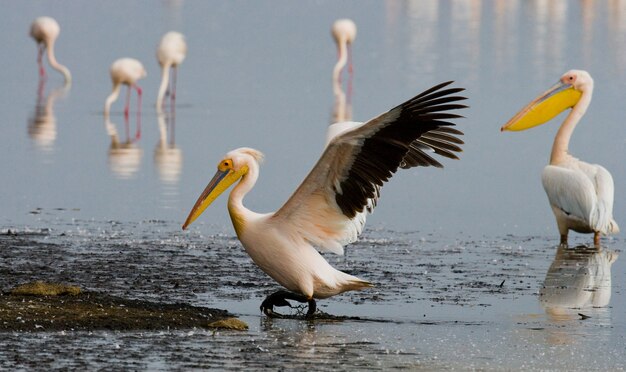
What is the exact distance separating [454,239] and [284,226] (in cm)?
316

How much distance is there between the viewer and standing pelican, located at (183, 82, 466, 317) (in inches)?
267

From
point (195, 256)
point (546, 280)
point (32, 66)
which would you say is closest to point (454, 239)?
point (546, 280)

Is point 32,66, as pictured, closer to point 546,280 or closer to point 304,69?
point 304,69

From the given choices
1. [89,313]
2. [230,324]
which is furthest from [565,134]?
[89,313]

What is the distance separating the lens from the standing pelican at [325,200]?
22.3 feet

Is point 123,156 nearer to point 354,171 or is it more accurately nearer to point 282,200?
point 282,200

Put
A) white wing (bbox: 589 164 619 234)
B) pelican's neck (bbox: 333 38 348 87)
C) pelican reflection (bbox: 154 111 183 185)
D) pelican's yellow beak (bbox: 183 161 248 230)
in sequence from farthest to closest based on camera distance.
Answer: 1. pelican's neck (bbox: 333 38 348 87)
2. pelican reflection (bbox: 154 111 183 185)
3. white wing (bbox: 589 164 619 234)
4. pelican's yellow beak (bbox: 183 161 248 230)

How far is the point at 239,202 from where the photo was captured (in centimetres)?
723

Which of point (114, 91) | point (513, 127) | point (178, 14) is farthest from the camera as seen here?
point (178, 14)

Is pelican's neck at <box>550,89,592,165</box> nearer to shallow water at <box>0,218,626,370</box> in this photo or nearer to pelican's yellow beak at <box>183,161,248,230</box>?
shallow water at <box>0,218,626,370</box>

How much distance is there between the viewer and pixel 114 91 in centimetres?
1861

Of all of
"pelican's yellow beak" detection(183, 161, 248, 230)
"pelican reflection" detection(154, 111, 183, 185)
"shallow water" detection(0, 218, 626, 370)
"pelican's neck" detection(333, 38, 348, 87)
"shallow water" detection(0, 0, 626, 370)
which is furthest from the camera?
"pelican's neck" detection(333, 38, 348, 87)

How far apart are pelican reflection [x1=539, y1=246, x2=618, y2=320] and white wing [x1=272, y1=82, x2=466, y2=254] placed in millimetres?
1294

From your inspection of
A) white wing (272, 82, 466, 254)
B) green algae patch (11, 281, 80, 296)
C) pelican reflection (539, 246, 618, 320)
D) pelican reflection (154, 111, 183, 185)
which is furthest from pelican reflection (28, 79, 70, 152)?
white wing (272, 82, 466, 254)
